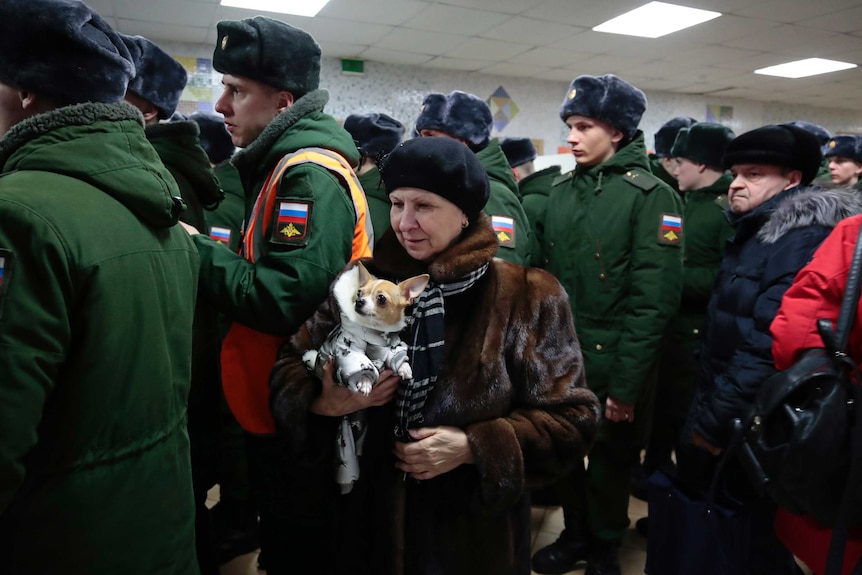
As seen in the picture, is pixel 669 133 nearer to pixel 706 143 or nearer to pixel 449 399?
pixel 706 143

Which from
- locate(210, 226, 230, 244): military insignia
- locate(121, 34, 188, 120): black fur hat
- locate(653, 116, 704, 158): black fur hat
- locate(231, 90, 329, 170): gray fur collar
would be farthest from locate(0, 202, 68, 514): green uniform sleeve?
locate(653, 116, 704, 158): black fur hat

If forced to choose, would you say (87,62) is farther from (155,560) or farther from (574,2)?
(574,2)

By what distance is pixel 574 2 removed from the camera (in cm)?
548

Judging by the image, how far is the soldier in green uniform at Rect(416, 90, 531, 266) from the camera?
2.54 m

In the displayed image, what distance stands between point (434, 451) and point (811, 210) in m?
1.48

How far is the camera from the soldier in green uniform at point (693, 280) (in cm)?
304

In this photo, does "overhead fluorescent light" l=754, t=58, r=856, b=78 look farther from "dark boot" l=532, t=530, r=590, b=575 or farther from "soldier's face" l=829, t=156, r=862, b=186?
"dark boot" l=532, t=530, r=590, b=575

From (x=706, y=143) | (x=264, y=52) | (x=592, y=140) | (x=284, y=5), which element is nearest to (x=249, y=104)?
(x=264, y=52)

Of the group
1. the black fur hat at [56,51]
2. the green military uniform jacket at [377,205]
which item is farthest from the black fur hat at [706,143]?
the black fur hat at [56,51]

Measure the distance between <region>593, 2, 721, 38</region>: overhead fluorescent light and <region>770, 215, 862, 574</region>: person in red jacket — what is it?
4817 millimetres

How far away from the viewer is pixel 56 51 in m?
1.05

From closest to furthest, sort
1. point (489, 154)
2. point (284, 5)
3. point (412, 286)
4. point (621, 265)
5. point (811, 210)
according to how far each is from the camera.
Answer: point (412, 286) < point (811, 210) < point (621, 265) < point (489, 154) < point (284, 5)

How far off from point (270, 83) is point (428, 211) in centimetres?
68

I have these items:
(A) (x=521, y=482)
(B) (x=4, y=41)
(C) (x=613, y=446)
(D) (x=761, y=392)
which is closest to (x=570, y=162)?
(C) (x=613, y=446)
